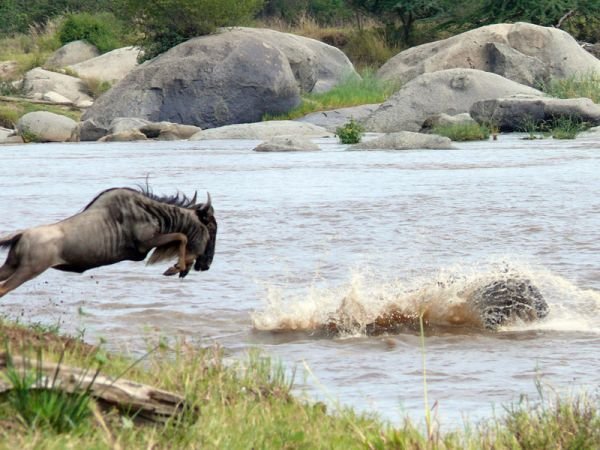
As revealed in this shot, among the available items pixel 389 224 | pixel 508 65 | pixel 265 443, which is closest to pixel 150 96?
pixel 508 65

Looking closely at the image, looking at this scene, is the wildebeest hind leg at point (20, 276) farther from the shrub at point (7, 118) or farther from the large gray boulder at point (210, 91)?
the shrub at point (7, 118)

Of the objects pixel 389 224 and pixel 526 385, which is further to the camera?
pixel 389 224

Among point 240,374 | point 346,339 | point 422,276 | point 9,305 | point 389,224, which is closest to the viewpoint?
point 240,374

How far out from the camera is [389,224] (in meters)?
14.7

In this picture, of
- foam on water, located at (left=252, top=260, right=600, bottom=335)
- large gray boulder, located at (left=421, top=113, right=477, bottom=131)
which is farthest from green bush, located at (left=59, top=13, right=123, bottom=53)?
foam on water, located at (left=252, top=260, right=600, bottom=335)

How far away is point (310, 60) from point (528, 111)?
10591 mm

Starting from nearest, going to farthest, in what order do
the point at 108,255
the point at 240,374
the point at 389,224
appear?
1. the point at 240,374
2. the point at 108,255
3. the point at 389,224

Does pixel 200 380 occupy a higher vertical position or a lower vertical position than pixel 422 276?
higher

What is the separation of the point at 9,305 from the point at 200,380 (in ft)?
15.0

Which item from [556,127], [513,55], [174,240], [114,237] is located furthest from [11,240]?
[513,55]

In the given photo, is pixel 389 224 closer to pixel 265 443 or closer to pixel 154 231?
Answer: pixel 154 231

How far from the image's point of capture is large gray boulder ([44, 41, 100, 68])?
5222 centimetres

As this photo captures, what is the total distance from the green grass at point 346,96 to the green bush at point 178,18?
11.9 feet

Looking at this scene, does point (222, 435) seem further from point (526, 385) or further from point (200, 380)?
point (526, 385)
